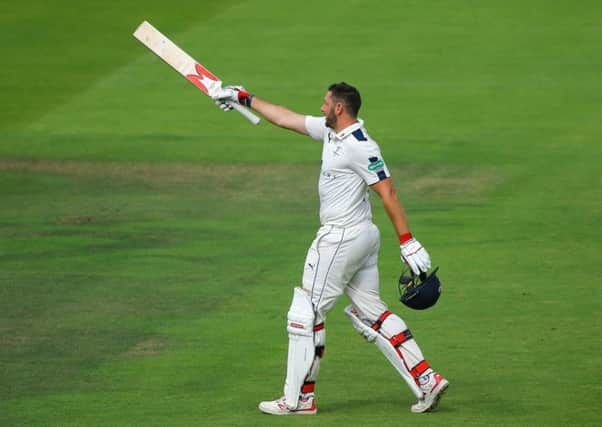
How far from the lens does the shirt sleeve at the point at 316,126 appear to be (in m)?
9.16

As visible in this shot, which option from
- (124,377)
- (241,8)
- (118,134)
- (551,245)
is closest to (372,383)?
(124,377)

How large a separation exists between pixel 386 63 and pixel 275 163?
496 cm

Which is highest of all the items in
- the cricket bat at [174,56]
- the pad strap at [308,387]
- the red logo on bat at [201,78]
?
the cricket bat at [174,56]

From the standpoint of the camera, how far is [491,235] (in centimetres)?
1420

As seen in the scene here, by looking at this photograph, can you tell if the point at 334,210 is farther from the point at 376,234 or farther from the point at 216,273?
the point at 216,273

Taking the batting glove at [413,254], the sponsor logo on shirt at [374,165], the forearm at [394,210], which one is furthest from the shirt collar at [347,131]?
the batting glove at [413,254]

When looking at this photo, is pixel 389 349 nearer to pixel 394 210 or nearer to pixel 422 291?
pixel 422 291

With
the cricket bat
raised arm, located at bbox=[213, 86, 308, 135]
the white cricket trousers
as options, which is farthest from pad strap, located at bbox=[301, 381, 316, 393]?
the cricket bat

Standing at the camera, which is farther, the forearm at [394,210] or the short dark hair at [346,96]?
the short dark hair at [346,96]

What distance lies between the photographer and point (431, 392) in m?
8.79

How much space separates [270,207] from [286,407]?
22.6 ft

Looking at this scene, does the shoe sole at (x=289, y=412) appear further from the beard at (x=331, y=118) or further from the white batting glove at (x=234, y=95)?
the white batting glove at (x=234, y=95)

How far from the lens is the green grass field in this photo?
9516mm

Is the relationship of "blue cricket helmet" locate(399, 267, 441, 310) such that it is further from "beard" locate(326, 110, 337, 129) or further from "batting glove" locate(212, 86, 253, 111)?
"batting glove" locate(212, 86, 253, 111)
